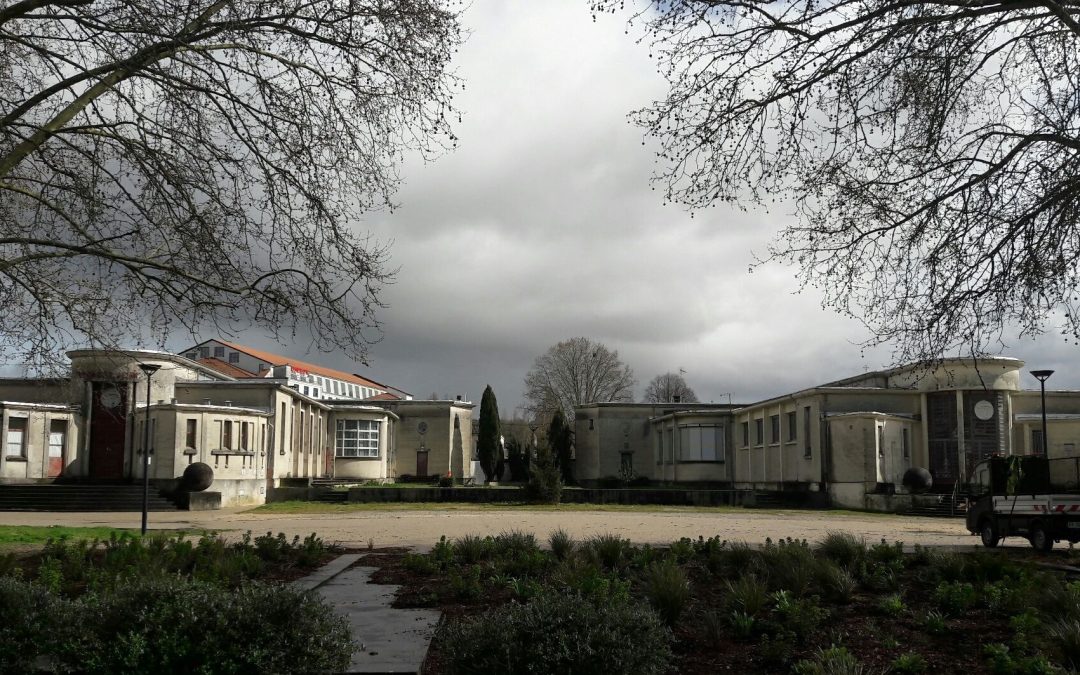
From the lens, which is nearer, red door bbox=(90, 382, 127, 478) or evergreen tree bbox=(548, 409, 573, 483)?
red door bbox=(90, 382, 127, 478)

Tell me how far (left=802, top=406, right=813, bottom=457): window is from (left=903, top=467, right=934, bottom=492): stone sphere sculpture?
3.71 meters

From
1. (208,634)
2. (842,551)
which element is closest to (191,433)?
(842,551)

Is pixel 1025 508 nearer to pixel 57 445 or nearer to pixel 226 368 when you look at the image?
pixel 57 445

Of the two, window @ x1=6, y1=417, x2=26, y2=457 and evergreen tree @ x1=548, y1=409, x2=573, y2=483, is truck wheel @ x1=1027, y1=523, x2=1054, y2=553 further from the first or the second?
evergreen tree @ x1=548, y1=409, x2=573, y2=483

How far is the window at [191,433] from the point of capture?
3406cm

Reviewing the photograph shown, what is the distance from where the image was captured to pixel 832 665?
19.2ft

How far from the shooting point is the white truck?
17.0 meters

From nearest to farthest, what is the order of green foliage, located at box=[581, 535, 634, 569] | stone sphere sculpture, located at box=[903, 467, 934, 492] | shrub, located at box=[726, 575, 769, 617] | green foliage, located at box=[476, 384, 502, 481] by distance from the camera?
shrub, located at box=[726, 575, 769, 617] < green foliage, located at box=[581, 535, 634, 569] < stone sphere sculpture, located at box=[903, 467, 934, 492] < green foliage, located at box=[476, 384, 502, 481]

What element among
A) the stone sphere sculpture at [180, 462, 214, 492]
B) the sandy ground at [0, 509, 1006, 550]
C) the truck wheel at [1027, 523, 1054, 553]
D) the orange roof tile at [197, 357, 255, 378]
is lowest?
the sandy ground at [0, 509, 1006, 550]

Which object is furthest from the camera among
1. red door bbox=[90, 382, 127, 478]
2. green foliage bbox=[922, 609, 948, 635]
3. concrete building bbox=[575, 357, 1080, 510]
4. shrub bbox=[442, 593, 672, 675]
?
red door bbox=[90, 382, 127, 478]

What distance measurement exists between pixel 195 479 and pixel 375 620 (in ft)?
88.4

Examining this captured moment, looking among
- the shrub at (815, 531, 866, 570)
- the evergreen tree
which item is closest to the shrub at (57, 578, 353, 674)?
the shrub at (815, 531, 866, 570)

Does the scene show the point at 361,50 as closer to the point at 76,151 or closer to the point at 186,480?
the point at 76,151

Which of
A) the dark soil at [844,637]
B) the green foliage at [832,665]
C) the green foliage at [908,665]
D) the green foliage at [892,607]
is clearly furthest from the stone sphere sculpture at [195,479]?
the green foliage at [908,665]
